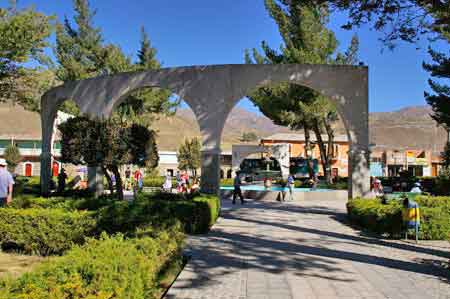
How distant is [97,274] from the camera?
3361 mm

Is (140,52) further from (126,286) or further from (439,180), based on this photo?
(126,286)

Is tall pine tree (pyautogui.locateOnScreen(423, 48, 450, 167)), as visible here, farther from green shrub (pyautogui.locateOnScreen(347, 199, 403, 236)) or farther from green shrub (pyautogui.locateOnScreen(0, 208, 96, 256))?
green shrub (pyautogui.locateOnScreen(0, 208, 96, 256))

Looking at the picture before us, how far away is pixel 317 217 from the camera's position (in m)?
13.2

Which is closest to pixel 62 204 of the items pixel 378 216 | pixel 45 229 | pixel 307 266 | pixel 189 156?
pixel 45 229

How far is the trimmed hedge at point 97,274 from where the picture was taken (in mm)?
3012

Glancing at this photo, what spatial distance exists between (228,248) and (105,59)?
23963mm

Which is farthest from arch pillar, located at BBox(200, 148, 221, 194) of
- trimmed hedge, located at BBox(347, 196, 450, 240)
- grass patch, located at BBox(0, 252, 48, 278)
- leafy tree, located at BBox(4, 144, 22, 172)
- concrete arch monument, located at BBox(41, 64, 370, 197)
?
leafy tree, located at BBox(4, 144, 22, 172)

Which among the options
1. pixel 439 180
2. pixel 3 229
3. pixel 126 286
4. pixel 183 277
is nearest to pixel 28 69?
pixel 3 229

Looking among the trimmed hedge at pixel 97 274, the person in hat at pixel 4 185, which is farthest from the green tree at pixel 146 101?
the trimmed hedge at pixel 97 274

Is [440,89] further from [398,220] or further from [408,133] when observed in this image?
[408,133]

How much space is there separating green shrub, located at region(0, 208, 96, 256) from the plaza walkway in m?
2.20

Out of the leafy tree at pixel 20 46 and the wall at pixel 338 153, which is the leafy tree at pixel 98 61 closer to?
the leafy tree at pixel 20 46

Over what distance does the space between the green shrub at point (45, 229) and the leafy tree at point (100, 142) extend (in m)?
3.32

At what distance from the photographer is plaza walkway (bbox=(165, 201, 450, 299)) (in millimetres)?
5109
